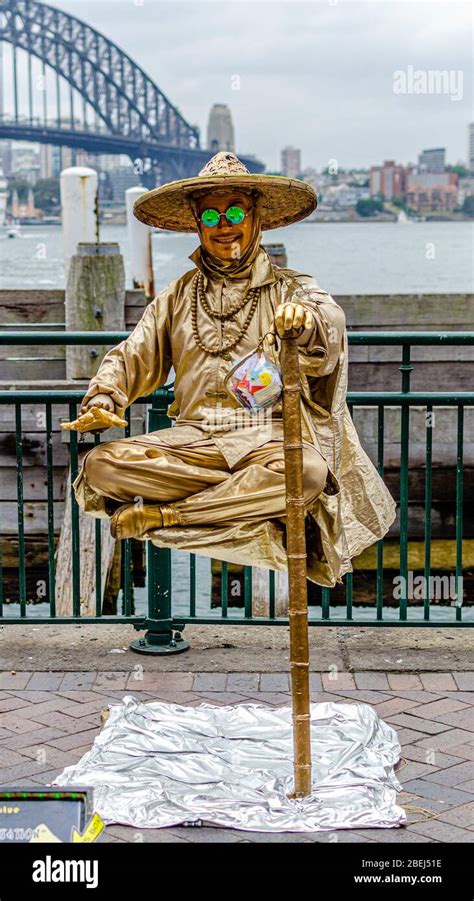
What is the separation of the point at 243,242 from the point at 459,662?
1.95 metres

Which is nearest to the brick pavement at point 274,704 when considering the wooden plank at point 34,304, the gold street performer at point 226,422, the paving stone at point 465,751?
the paving stone at point 465,751

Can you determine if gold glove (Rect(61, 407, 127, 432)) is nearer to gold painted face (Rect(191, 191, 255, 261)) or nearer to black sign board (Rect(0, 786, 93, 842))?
gold painted face (Rect(191, 191, 255, 261))

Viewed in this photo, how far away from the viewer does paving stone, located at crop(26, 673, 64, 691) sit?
187 inches

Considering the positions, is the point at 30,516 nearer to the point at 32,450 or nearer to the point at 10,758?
the point at 32,450

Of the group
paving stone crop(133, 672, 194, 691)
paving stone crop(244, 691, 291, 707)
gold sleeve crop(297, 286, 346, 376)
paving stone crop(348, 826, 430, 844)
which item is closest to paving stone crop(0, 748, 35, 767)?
paving stone crop(133, 672, 194, 691)

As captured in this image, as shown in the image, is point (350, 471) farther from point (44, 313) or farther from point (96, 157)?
point (96, 157)

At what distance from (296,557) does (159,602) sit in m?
1.59

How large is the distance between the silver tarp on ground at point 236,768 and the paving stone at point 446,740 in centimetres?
11

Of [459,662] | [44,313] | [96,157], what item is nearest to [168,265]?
[96,157]

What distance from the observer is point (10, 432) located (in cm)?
1166

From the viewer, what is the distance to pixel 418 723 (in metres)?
4.36

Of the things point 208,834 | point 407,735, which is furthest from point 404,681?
point 208,834
